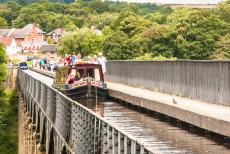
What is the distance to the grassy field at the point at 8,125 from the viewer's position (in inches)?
2491

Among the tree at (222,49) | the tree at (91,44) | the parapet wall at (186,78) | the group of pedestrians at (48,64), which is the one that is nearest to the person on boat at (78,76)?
the parapet wall at (186,78)

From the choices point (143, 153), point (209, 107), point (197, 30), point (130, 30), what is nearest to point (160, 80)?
point (209, 107)

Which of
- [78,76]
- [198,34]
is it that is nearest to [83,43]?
[198,34]

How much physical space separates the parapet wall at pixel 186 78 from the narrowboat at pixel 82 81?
7.25 ft

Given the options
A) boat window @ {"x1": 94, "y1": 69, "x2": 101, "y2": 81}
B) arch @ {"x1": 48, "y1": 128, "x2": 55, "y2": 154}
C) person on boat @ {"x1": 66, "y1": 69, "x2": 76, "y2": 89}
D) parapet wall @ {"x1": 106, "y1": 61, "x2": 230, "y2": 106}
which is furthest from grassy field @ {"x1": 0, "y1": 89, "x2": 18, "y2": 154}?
arch @ {"x1": 48, "y1": 128, "x2": 55, "y2": 154}

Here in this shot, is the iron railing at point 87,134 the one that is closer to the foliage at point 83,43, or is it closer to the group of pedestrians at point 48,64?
the group of pedestrians at point 48,64

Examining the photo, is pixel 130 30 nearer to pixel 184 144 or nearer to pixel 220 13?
pixel 220 13

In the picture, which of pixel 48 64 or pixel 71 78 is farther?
pixel 48 64

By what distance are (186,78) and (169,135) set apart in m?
10.3

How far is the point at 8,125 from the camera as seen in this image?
248 ft

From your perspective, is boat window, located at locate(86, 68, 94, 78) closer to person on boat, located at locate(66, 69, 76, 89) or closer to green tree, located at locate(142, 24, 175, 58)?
person on boat, located at locate(66, 69, 76, 89)

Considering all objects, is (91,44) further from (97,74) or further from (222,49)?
(97,74)

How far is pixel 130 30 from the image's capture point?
12756 cm

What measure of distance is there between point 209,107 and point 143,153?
13816mm
